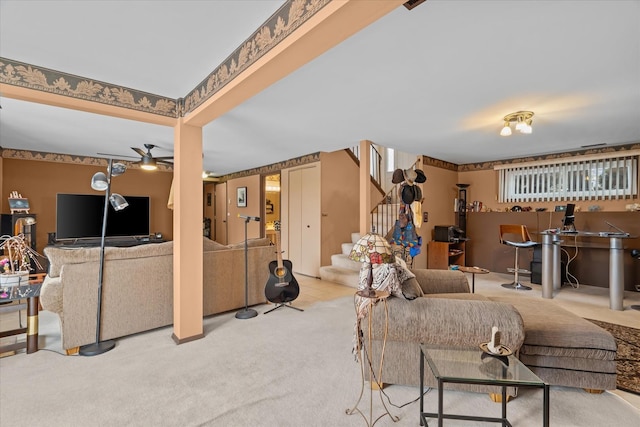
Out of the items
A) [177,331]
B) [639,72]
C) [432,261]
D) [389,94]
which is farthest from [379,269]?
[432,261]

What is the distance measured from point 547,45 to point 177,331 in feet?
12.4

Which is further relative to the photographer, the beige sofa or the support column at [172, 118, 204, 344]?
the support column at [172, 118, 204, 344]

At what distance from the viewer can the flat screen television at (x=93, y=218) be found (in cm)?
532

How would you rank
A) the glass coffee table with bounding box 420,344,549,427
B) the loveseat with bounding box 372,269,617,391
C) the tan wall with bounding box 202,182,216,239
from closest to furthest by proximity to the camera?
the glass coffee table with bounding box 420,344,549,427 < the loveseat with bounding box 372,269,617,391 < the tan wall with bounding box 202,182,216,239

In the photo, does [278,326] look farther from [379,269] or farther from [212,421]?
[379,269]

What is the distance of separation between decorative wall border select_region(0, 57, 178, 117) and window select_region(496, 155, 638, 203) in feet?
20.6

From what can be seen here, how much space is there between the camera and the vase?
2396mm

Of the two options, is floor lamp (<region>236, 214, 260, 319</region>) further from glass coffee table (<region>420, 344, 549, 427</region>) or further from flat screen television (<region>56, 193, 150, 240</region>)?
flat screen television (<region>56, 193, 150, 240</region>)

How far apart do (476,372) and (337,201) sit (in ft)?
14.5

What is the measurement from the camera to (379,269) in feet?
6.31

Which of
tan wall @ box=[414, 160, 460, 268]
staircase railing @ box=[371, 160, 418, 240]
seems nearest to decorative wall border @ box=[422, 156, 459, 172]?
tan wall @ box=[414, 160, 460, 268]

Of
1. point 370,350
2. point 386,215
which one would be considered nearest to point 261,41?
point 370,350

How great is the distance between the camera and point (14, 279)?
242 cm

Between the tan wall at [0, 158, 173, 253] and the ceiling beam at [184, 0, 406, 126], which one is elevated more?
the ceiling beam at [184, 0, 406, 126]
